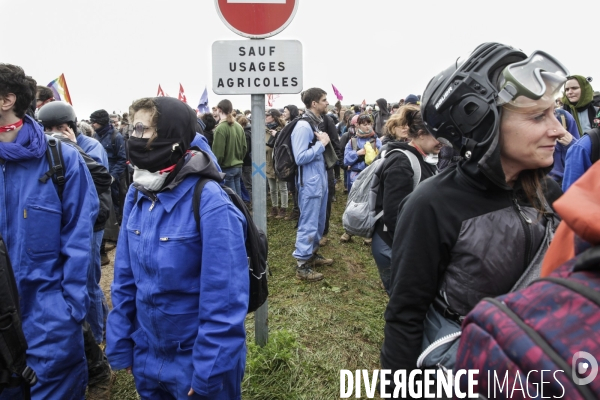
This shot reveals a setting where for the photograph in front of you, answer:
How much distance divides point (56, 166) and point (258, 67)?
1438 millimetres


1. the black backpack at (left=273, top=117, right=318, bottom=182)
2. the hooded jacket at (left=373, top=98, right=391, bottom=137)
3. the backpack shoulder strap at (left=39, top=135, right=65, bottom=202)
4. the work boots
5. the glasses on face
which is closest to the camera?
the glasses on face

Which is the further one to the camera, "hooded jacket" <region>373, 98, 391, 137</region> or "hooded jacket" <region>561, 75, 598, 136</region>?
"hooded jacket" <region>373, 98, 391, 137</region>

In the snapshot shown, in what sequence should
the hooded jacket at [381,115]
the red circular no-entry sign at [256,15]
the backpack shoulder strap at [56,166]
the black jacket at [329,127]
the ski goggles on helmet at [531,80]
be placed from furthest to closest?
the hooded jacket at [381,115], the black jacket at [329,127], the red circular no-entry sign at [256,15], the backpack shoulder strap at [56,166], the ski goggles on helmet at [531,80]

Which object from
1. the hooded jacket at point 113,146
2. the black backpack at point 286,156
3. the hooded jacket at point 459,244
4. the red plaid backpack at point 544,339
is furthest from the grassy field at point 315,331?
the hooded jacket at point 113,146

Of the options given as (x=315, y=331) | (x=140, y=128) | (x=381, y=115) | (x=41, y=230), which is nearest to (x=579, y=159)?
(x=315, y=331)

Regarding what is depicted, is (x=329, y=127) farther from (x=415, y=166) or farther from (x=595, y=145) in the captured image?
(x=595, y=145)

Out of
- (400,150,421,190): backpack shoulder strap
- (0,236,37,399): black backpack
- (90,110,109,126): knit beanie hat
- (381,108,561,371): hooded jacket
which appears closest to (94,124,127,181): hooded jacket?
(90,110,109,126): knit beanie hat

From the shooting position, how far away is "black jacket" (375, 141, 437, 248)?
314cm

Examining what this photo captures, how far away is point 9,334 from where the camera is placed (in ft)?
6.06

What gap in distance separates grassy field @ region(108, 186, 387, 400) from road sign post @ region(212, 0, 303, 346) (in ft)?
6.64

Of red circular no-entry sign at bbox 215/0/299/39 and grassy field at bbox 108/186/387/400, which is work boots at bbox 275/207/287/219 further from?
red circular no-entry sign at bbox 215/0/299/39

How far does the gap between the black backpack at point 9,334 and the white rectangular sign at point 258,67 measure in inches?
66.7

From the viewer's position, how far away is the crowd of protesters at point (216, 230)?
1.47 metres

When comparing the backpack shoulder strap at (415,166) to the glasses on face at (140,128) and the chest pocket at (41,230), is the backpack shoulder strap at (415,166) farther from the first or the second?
the chest pocket at (41,230)
